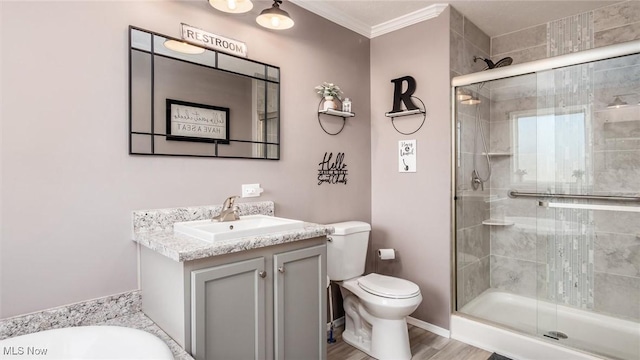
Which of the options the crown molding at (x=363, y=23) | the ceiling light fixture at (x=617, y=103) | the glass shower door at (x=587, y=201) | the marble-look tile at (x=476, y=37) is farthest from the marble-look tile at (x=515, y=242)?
the crown molding at (x=363, y=23)

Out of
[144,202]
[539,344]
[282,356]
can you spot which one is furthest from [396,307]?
[144,202]

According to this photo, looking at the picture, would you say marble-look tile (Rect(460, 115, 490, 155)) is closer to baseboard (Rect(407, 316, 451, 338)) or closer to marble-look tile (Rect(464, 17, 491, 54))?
marble-look tile (Rect(464, 17, 491, 54))

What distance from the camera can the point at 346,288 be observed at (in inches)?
97.0

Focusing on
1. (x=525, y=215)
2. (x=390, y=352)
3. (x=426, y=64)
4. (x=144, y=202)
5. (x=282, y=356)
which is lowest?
(x=390, y=352)

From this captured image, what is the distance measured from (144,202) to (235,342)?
839 millimetres

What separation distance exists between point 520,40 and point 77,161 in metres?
3.48

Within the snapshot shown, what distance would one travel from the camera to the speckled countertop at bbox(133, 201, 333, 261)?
1374 millimetres

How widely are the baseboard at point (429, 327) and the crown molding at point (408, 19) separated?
2.42 meters

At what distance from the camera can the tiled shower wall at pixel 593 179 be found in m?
2.30

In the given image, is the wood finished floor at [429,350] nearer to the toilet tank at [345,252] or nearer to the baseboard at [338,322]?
the baseboard at [338,322]

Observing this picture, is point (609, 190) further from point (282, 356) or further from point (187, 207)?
point (187, 207)

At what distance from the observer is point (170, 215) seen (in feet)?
5.90

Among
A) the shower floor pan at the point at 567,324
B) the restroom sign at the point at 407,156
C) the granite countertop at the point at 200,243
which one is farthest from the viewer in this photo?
the restroom sign at the point at 407,156

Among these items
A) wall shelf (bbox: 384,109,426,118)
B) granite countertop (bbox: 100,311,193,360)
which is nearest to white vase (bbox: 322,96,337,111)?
wall shelf (bbox: 384,109,426,118)
